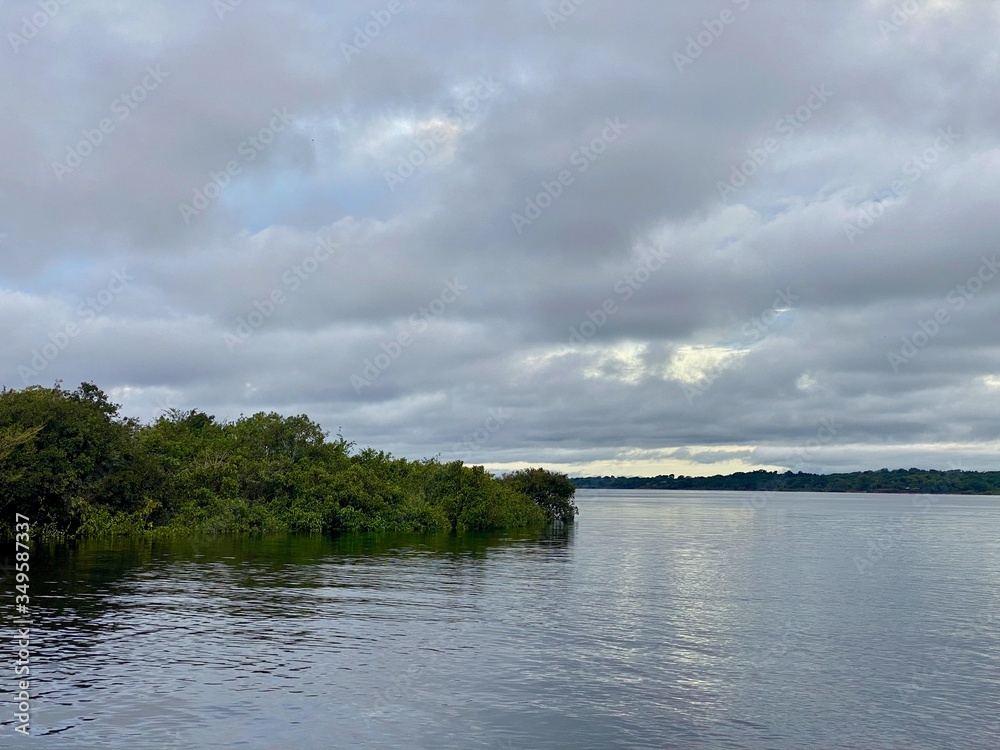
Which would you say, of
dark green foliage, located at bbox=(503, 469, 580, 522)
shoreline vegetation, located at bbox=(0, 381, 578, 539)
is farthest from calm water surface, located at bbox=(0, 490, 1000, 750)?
dark green foliage, located at bbox=(503, 469, 580, 522)

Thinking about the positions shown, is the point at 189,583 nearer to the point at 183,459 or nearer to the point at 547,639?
the point at 547,639

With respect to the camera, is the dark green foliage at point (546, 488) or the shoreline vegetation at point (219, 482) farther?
the dark green foliage at point (546, 488)

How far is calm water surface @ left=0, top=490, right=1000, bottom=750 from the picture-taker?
26.2m

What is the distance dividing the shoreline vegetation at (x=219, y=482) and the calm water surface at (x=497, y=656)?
30.6ft

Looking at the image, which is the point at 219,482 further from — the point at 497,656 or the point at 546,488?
the point at 497,656

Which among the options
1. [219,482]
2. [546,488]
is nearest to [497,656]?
[219,482]

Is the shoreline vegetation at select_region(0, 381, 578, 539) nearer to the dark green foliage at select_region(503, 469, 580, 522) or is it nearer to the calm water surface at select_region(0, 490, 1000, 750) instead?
the dark green foliage at select_region(503, 469, 580, 522)

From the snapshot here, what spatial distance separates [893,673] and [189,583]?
4132cm

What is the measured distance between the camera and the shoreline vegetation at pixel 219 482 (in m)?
75.3

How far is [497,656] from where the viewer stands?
36250 millimetres

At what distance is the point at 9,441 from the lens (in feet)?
227

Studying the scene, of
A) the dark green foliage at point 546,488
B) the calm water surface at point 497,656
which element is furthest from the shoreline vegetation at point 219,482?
the calm water surface at point 497,656

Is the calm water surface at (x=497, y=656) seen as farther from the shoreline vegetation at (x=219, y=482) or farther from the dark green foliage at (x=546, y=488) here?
the dark green foliage at (x=546, y=488)

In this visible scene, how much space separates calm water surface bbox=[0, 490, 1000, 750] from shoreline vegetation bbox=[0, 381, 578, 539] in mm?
9340
